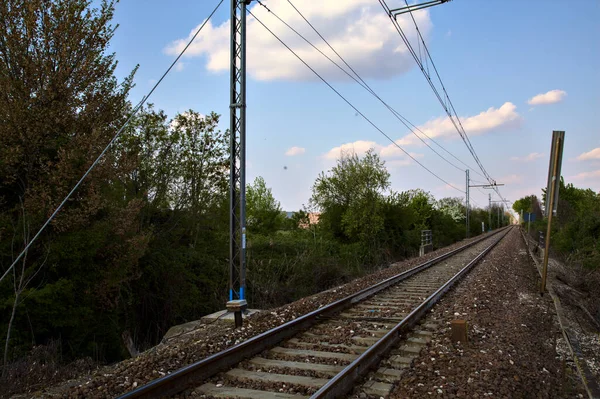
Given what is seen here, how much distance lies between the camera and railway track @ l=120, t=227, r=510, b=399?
5.36 meters

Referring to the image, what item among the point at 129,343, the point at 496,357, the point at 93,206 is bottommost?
the point at 129,343

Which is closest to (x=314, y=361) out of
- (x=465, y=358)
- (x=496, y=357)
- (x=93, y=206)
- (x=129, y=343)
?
(x=465, y=358)

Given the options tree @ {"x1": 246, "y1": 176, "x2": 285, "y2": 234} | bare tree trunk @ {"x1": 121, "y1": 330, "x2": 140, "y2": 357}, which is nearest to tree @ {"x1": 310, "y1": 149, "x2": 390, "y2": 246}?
tree @ {"x1": 246, "y1": 176, "x2": 285, "y2": 234}

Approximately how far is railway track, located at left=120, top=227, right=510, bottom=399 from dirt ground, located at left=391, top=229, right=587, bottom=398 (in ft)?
1.16

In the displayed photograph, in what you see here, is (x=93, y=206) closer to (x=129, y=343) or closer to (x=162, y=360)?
(x=129, y=343)

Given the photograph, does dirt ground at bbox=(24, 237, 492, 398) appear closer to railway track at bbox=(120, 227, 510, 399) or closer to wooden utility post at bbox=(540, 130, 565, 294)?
railway track at bbox=(120, 227, 510, 399)

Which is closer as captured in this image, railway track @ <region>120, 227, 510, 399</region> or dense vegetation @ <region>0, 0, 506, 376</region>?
railway track @ <region>120, 227, 510, 399</region>

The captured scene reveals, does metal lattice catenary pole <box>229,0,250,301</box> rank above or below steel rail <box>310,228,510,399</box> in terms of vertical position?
above

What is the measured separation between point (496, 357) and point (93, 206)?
9.73 meters

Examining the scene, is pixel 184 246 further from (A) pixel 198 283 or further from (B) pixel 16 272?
(B) pixel 16 272

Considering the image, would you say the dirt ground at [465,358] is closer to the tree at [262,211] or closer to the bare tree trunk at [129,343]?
the bare tree trunk at [129,343]

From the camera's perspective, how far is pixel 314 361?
6.61m

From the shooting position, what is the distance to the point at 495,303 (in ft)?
38.0

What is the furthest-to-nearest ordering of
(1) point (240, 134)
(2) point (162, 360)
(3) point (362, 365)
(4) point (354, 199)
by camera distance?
(4) point (354, 199), (1) point (240, 134), (2) point (162, 360), (3) point (362, 365)
